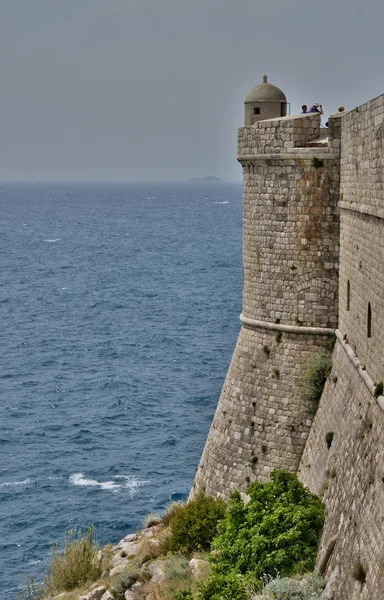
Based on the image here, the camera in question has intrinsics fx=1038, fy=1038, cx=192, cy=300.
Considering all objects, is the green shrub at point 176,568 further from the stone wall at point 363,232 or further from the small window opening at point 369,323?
the small window opening at point 369,323

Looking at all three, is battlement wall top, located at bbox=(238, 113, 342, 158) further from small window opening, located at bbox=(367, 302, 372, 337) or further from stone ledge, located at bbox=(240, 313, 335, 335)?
small window opening, located at bbox=(367, 302, 372, 337)

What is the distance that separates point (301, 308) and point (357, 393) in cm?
387

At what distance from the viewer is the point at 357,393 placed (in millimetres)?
18297

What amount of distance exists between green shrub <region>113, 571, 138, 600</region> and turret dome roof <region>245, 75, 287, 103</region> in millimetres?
11157

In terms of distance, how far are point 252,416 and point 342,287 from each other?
12.0ft

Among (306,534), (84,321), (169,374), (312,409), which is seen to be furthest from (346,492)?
(84,321)

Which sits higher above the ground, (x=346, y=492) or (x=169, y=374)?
(x=346, y=492)

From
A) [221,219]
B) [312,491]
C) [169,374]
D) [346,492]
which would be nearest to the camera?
[346,492]

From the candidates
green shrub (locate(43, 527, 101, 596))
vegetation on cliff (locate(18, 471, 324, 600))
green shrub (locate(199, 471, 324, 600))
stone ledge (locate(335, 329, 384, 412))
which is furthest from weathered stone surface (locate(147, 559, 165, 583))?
stone ledge (locate(335, 329, 384, 412))

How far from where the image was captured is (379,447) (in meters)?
15.8

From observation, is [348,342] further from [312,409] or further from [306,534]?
[306,534]

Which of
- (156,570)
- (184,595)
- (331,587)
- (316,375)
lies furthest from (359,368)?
(156,570)

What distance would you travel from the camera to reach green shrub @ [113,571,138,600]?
20.9 metres

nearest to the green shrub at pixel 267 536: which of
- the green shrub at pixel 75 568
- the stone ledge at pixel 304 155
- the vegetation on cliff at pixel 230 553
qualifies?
the vegetation on cliff at pixel 230 553
